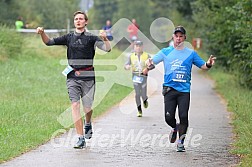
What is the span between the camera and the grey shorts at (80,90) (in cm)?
1140

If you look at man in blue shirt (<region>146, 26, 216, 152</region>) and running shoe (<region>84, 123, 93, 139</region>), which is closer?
man in blue shirt (<region>146, 26, 216, 152</region>)

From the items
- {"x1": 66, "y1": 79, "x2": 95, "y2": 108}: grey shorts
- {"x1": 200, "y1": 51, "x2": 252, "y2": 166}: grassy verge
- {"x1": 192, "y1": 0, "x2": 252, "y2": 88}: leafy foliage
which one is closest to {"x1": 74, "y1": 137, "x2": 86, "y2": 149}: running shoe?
{"x1": 66, "y1": 79, "x2": 95, "y2": 108}: grey shorts

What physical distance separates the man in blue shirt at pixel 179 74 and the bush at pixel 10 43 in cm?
1545

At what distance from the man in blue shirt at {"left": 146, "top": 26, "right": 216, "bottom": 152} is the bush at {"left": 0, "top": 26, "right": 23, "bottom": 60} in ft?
50.7

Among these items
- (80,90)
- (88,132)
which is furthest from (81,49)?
(88,132)

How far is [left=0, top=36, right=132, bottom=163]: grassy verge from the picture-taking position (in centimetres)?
1184

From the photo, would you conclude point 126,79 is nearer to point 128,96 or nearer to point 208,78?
point 128,96

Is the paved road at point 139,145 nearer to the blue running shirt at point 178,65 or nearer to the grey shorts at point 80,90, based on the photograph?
the grey shorts at point 80,90

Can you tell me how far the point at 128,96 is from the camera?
883 inches

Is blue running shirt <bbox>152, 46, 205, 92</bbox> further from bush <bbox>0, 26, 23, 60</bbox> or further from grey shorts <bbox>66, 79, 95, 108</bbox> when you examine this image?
bush <bbox>0, 26, 23, 60</bbox>

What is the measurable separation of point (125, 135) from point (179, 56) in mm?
2356

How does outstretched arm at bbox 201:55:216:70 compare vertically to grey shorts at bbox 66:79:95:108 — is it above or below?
above

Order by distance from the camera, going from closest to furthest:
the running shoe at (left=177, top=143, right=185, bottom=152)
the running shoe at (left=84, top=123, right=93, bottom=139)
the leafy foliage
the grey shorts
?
1. the running shoe at (left=177, top=143, right=185, bottom=152)
2. the grey shorts
3. the running shoe at (left=84, top=123, right=93, bottom=139)
4. the leafy foliage

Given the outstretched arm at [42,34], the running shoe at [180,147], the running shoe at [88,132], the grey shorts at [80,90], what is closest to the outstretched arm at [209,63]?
the running shoe at [180,147]
